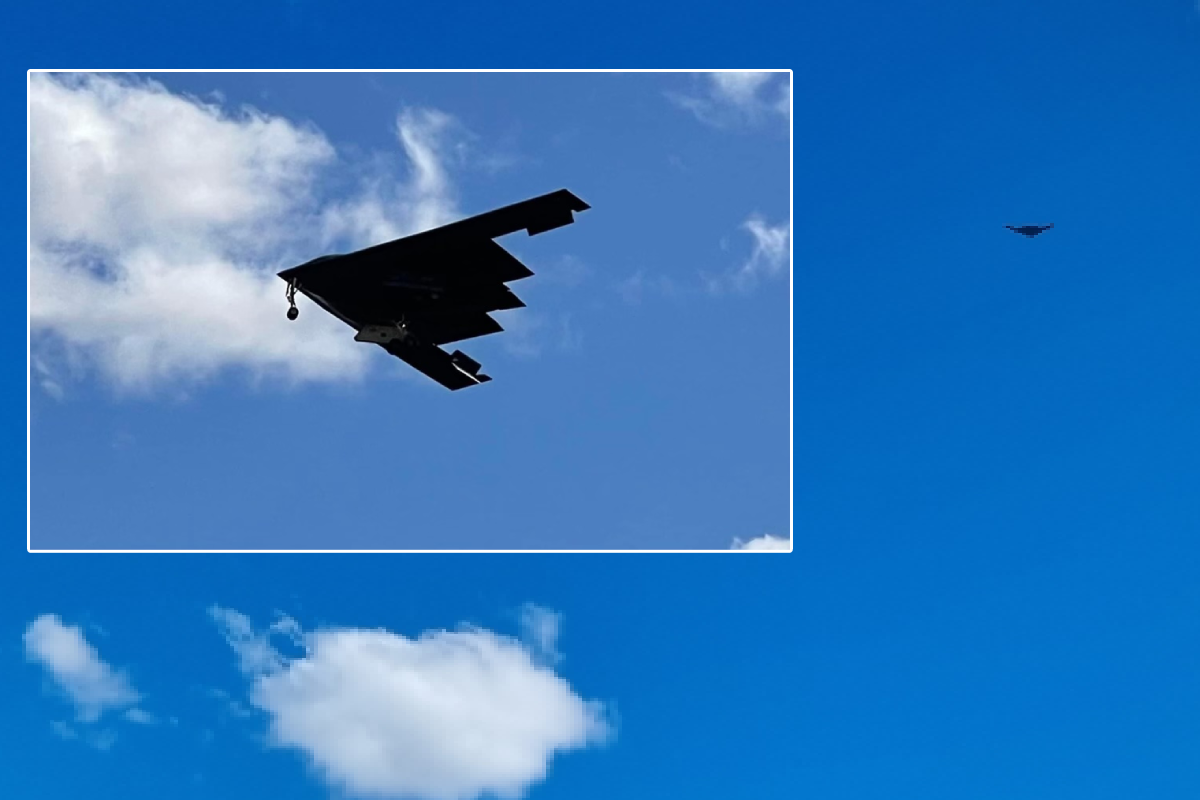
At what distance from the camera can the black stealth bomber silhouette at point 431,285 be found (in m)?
49.2

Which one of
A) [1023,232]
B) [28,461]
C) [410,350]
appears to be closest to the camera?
[28,461]

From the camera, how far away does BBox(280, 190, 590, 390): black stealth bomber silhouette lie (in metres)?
49.2

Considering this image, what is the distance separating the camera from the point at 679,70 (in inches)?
1971

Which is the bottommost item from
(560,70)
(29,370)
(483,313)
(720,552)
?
(720,552)

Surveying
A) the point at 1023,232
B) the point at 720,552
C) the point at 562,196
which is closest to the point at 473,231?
the point at 562,196

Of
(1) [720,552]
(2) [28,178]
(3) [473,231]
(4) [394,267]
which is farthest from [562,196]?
(2) [28,178]

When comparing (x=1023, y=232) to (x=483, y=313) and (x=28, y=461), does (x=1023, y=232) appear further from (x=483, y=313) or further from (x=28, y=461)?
(x=28, y=461)

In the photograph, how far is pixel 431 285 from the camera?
51906 mm

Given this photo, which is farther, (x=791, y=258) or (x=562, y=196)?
(x=791, y=258)

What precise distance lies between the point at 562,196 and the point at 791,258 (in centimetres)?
767

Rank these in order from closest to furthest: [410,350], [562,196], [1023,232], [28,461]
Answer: [562,196], [28,461], [410,350], [1023,232]

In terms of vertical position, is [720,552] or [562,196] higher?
[562,196]

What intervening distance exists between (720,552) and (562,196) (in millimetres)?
11336

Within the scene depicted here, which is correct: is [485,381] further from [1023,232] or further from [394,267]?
[1023,232]
